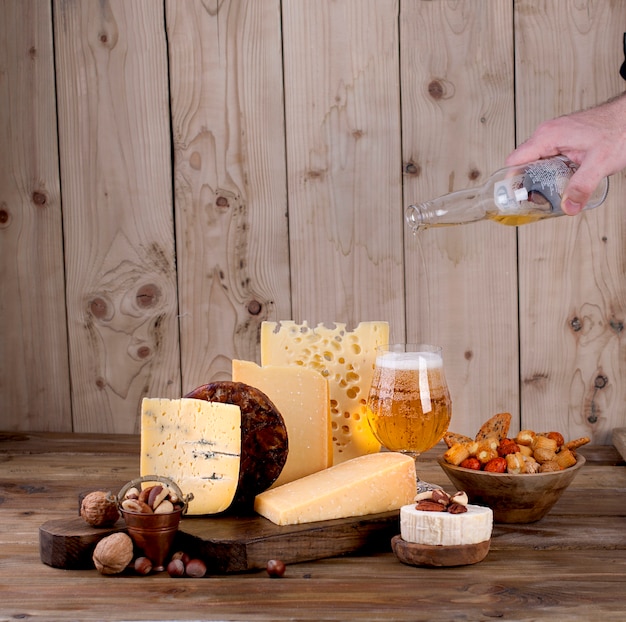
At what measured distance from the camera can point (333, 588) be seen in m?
1.02

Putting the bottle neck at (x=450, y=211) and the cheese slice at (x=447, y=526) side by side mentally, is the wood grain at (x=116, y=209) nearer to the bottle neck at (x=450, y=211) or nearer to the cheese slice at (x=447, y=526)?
the bottle neck at (x=450, y=211)

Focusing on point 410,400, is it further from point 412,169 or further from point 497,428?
point 412,169

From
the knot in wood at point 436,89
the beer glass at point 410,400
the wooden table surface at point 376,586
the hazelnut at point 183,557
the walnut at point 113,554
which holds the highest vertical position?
the knot in wood at point 436,89

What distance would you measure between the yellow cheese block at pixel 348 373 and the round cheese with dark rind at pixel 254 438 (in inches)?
7.0

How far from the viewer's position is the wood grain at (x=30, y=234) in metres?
1.84

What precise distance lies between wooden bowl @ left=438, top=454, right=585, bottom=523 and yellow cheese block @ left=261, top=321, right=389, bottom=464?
7.5 inches

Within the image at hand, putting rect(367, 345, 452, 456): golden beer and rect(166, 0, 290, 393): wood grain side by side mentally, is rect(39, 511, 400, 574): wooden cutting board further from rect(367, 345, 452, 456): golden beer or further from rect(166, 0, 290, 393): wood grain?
rect(166, 0, 290, 393): wood grain

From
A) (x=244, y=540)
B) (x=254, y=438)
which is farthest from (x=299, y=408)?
(x=244, y=540)

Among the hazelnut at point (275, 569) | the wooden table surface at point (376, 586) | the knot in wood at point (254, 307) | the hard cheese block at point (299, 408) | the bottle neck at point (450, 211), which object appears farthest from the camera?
the knot in wood at point (254, 307)

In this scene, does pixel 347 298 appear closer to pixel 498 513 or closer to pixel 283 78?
pixel 283 78

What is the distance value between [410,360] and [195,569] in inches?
16.4

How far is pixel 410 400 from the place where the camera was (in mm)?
1239

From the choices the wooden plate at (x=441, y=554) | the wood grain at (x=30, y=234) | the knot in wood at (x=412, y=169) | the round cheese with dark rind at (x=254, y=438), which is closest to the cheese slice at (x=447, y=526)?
the wooden plate at (x=441, y=554)

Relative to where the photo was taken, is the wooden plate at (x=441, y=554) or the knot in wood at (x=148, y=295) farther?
the knot in wood at (x=148, y=295)
